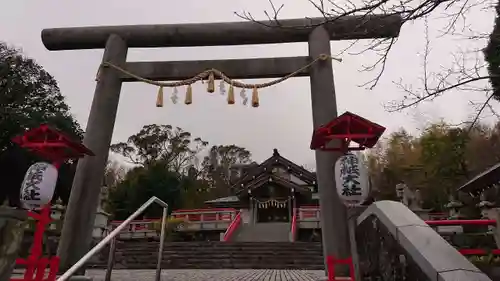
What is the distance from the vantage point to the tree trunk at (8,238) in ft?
7.22

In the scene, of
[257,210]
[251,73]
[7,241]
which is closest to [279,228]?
[257,210]

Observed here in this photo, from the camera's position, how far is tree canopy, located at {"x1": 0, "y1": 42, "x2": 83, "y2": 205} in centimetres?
2275

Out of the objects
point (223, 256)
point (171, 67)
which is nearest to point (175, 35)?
Answer: point (171, 67)

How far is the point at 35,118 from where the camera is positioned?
23.9m

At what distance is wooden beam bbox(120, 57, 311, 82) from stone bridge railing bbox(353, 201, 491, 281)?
381cm

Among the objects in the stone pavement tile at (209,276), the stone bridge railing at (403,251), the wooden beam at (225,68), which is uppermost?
the wooden beam at (225,68)

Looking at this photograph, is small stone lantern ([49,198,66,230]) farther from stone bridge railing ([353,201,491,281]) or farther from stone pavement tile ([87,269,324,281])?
stone bridge railing ([353,201,491,281])

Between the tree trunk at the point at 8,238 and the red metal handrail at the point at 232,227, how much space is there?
17.7 m

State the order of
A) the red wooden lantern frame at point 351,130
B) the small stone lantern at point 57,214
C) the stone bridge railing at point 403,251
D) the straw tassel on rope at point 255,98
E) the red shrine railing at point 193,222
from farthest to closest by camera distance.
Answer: the red shrine railing at point 193,222, the small stone lantern at point 57,214, the straw tassel on rope at point 255,98, the red wooden lantern frame at point 351,130, the stone bridge railing at point 403,251

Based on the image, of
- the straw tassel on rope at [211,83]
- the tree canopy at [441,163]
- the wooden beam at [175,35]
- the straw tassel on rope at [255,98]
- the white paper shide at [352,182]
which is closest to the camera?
the white paper shide at [352,182]

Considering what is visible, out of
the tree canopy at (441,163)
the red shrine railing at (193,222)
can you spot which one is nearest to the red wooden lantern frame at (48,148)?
the red shrine railing at (193,222)

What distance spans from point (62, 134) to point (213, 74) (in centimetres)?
294

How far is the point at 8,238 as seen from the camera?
7.50 ft

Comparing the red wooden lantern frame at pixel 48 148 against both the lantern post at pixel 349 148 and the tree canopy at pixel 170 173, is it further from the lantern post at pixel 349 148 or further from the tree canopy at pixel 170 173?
the tree canopy at pixel 170 173
